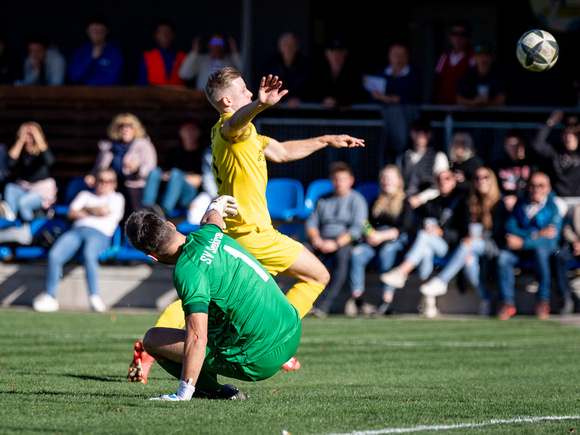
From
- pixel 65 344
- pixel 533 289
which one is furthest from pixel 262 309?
pixel 533 289

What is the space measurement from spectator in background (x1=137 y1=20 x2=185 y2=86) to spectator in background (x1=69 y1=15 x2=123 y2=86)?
46 cm

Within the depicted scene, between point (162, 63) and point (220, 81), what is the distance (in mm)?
9128

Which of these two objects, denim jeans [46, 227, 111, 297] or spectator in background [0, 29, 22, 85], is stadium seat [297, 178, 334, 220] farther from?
spectator in background [0, 29, 22, 85]

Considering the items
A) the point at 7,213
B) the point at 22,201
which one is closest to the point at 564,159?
the point at 22,201

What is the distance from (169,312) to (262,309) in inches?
60.3

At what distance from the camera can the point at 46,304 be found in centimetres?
1313

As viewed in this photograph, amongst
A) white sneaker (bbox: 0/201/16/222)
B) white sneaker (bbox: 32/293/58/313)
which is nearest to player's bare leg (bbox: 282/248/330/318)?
white sneaker (bbox: 32/293/58/313)

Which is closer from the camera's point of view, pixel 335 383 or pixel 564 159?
pixel 335 383

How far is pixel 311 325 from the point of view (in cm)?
1162

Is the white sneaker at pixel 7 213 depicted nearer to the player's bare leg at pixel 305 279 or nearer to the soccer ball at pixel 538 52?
the player's bare leg at pixel 305 279

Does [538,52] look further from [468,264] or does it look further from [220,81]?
[468,264]

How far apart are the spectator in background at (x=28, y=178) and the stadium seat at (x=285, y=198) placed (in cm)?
347

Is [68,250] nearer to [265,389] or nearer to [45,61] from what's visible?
[45,61]

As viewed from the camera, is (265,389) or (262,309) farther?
(265,389)
